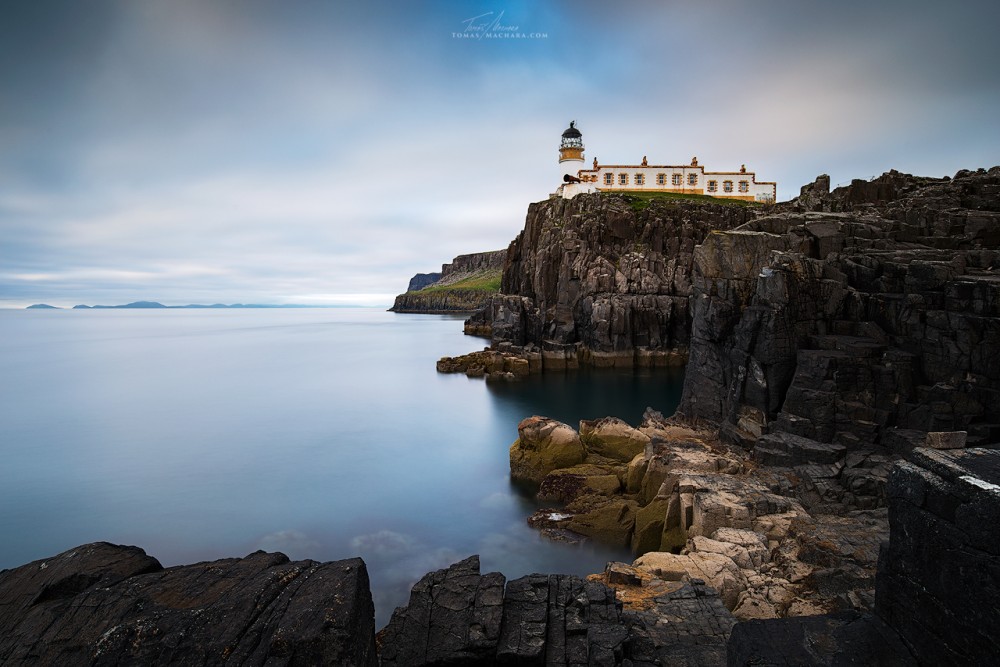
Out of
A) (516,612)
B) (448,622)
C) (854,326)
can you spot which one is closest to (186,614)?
(448,622)

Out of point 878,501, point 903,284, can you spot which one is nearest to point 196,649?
point 878,501

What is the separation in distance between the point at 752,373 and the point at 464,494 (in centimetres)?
1410

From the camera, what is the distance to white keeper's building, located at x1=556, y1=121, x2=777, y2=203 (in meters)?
85.9

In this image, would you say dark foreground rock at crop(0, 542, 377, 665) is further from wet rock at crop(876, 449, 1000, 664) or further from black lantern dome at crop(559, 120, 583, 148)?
black lantern dome at crop(559, 120, 583, 148)

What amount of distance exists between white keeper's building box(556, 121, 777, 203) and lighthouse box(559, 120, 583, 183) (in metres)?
4.97

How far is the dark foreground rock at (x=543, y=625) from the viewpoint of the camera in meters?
8.54

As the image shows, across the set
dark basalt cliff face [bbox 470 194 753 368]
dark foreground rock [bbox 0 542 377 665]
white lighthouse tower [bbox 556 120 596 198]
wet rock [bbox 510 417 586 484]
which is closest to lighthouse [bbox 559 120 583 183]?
white lighthouse tower [bbox 556 120 596 198]

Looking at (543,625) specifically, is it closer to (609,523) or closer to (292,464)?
(609,523)

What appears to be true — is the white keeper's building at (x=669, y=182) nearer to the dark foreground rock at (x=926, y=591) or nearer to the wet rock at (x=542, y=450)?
the wet rock at (x=542, y=450)

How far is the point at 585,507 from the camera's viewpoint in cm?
Result: 1964

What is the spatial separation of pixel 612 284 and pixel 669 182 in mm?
36368

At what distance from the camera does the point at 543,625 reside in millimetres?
9125

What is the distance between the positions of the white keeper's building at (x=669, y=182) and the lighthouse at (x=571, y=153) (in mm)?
4973

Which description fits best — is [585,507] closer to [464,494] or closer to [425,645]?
[464,494]
